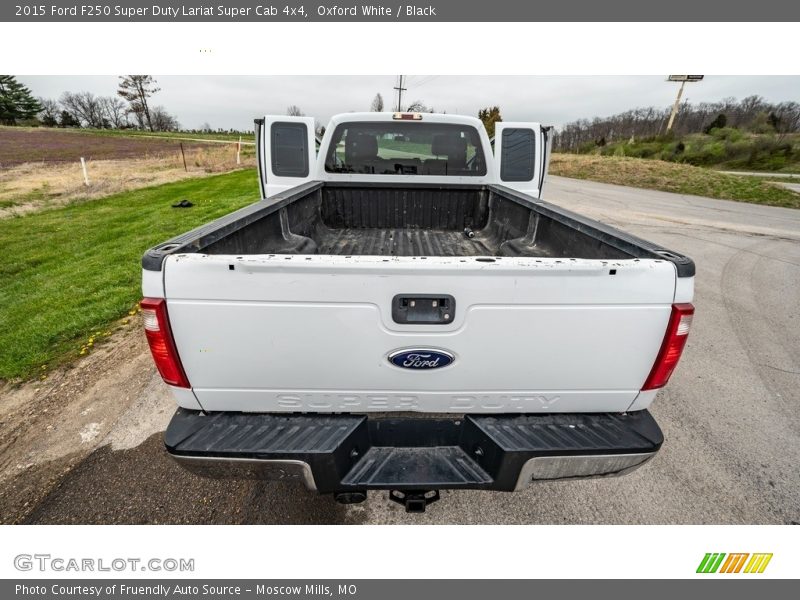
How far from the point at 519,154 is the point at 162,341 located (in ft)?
15.2

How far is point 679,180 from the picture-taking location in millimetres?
18641

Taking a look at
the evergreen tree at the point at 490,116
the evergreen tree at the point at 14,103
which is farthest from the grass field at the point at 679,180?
the evergreen tree at the point at 14,103

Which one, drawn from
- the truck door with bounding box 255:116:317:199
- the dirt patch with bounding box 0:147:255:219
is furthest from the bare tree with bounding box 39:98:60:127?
the truck door with bounding box 255:116:317:199

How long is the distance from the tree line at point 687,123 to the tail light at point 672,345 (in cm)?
4448

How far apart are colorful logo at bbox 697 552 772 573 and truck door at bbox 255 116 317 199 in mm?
4936

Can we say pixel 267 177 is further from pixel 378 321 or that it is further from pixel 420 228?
pixel 378 321

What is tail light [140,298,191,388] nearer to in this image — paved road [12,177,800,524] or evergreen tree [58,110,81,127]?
paved road [12,177,800,524]

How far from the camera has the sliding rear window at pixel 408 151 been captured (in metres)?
4.35

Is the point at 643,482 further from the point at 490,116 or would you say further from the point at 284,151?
the point at 490,116

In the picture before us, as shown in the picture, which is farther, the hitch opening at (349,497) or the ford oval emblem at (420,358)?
the hitch opening at (349,497)

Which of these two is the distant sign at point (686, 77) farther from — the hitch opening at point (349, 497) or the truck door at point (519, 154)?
the hitch opening at point (349, 497)

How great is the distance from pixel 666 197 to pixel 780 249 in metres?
8.58

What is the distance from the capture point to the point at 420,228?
4461 millimetres

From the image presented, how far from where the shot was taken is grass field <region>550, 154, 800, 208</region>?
14711 mm
